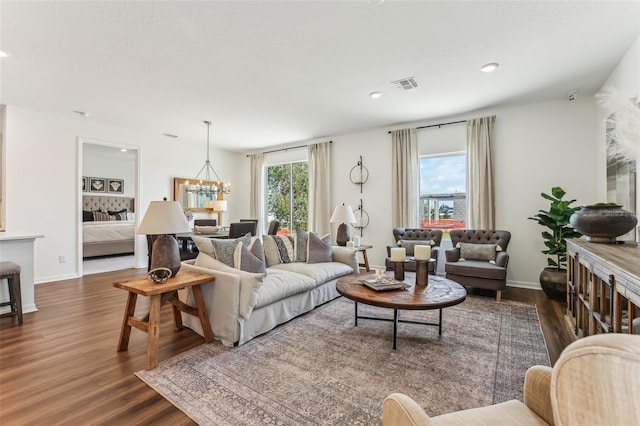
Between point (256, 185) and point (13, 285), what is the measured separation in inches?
203

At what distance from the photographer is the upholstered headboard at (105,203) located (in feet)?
29.1

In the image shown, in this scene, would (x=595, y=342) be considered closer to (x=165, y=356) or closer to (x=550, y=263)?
(x=165, y=356)

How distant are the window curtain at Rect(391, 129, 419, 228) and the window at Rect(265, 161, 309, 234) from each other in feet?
7.67

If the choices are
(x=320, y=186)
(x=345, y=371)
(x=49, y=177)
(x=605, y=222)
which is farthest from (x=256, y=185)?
(x=605, y=222)

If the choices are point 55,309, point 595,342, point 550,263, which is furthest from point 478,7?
point 55,309

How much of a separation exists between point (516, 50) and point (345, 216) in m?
2.89

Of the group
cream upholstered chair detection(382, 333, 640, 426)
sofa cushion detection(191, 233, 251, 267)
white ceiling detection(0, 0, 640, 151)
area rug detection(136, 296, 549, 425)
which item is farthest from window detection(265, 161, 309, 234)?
cream upholstered chair detection(382, 333, 640, 426)

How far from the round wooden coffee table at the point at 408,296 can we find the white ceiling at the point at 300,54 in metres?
2.32

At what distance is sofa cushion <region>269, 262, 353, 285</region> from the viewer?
346cm

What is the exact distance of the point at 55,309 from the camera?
3.46 m

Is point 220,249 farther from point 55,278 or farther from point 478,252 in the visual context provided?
point 55,278

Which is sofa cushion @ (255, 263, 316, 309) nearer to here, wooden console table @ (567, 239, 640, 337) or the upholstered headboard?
wooden console table @ (567, 239, 640, 337)

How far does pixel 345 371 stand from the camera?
2.11m

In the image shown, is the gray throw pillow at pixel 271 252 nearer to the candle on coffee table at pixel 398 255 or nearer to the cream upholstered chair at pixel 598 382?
the candle on coffee table at pixel 398 255
